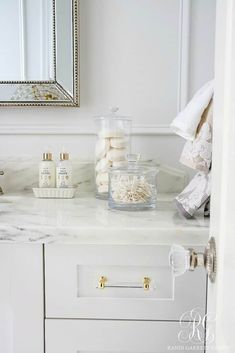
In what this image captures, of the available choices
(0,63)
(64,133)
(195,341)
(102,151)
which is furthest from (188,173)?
(0,63)

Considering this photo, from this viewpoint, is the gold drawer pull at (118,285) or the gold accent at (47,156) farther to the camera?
the gold accent at (47,156)

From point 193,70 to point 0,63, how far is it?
2.04 ft

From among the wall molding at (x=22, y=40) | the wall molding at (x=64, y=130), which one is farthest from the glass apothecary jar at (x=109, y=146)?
the wall molding at (x=22, y=40)

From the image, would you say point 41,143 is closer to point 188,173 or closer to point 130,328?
point 188,173

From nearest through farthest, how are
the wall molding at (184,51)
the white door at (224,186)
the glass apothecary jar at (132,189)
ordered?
the white door at (224,186), the glass apothecary jar at (132,189), the wall molding at (184,51)

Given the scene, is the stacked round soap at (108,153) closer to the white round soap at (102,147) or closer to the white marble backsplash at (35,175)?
the white round soap at (102,147)

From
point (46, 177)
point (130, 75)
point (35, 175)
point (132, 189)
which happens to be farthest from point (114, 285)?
point (130, 75)

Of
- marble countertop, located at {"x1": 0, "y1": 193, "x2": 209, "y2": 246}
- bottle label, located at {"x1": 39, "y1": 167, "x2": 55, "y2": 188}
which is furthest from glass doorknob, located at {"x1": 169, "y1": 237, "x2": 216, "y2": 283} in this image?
bottle label, located at {"x1": 39, "y1": 167, "x2": 55, "y2": 188}

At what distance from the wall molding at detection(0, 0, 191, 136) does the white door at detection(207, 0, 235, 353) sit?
0.73m

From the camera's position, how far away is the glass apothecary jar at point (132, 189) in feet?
3.35

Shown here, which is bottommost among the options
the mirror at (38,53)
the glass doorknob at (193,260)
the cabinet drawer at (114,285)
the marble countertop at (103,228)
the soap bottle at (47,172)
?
the cabinet drawer at (114,285)

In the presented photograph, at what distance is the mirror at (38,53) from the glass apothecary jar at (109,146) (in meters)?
0.16

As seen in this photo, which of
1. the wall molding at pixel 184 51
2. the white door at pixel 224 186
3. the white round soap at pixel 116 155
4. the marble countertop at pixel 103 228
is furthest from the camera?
the wall molding at pixel 184 51

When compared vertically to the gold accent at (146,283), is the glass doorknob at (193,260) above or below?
above
